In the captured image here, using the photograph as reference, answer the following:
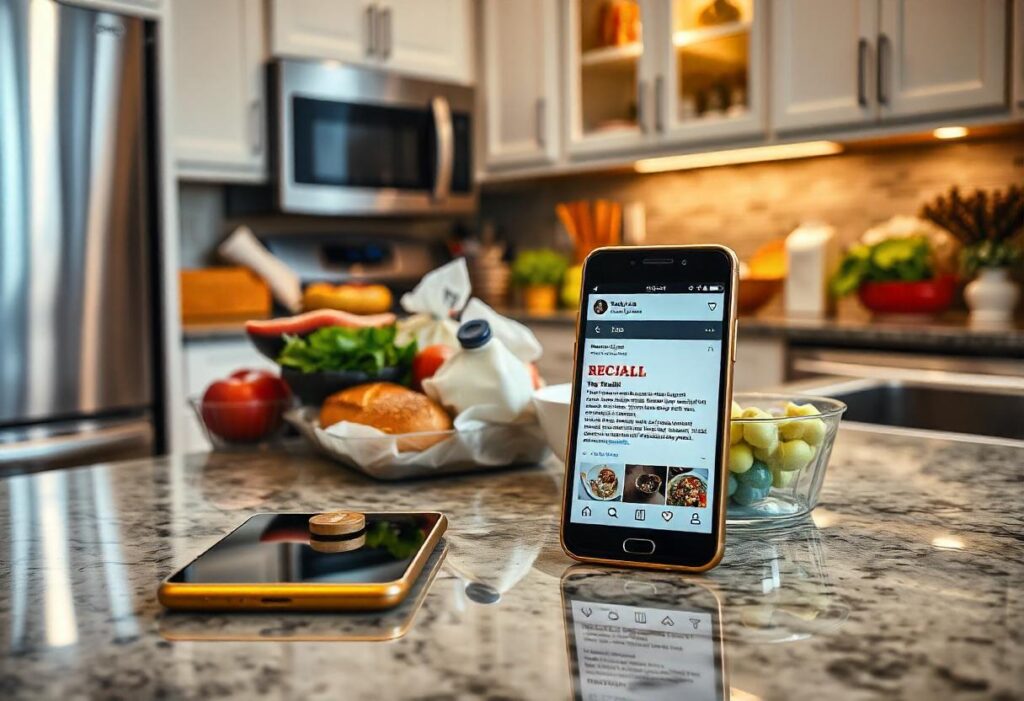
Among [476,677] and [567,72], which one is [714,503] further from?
[567,72]

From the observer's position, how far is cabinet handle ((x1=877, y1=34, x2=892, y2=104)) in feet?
8.52

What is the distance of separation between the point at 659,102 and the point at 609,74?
29 centimetres

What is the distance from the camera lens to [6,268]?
228cm

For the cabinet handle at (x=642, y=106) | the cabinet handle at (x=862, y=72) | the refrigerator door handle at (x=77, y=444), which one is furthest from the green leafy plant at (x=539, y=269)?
the refrigerator door handle at (x=77, y=444)

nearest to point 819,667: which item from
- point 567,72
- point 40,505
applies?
point 40,505

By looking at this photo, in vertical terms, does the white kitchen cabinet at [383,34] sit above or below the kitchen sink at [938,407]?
above

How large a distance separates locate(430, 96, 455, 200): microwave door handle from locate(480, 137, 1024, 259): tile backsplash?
1.96 feet

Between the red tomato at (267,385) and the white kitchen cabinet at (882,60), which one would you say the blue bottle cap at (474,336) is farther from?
the white kitchen cabinet at (882,60)

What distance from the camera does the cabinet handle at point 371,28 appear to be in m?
3.30

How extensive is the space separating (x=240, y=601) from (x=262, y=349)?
64 cm

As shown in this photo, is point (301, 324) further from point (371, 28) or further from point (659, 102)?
point (371, 28)

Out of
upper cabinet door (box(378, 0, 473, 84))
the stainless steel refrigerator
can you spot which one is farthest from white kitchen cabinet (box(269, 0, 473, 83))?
the stainless steel refrigerator

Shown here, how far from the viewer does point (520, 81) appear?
3549 mm

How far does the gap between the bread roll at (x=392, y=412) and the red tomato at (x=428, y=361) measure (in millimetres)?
48
